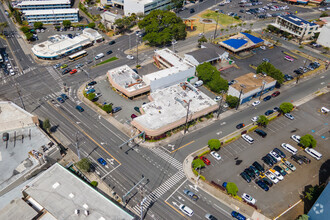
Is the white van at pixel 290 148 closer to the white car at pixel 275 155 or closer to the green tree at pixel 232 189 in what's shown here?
the white car at pixel 275 155

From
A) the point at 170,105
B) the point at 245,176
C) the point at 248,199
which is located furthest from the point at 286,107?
the point at 248,199

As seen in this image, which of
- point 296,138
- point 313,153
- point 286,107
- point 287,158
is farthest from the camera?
point 286,107

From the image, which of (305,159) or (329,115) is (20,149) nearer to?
(305,159)

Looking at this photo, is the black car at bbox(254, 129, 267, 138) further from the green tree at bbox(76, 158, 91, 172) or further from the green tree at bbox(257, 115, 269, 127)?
the green tree at bbox(76, 158, 91, 172)

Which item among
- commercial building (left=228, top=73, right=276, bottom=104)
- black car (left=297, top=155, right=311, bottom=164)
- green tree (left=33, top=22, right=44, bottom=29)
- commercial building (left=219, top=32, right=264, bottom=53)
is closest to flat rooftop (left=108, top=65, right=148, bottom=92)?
commercial building (left=228, top=73, right=276, bottom=104)

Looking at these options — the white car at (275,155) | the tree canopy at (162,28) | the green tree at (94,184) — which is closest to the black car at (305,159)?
the white car at (275,155)

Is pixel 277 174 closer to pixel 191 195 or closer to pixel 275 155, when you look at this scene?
pixel 275 155
